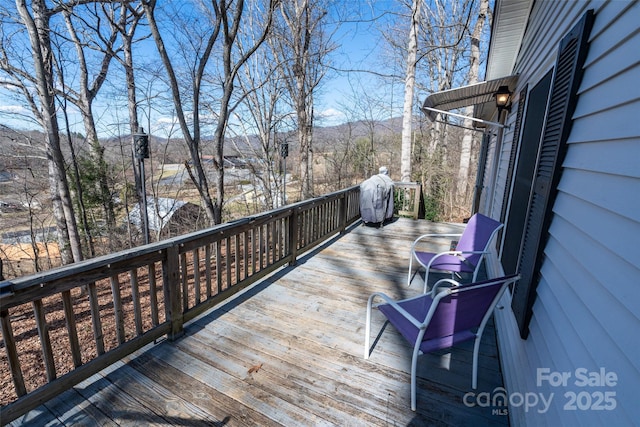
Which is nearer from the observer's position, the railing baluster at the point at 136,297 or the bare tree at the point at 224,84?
the railing baluster at the point at 136,297

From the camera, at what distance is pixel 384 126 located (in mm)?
14562

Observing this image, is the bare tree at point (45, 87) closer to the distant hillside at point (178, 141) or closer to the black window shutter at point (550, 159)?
the distant hillside at point (178, 141)

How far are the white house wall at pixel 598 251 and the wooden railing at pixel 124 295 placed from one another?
2.32m

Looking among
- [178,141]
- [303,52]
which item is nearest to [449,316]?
[303,52]

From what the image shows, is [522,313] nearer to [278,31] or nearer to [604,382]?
[604,382]

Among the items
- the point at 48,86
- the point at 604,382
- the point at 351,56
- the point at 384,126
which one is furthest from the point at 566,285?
the point at 384,126

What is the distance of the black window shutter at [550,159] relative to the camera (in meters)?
1.37

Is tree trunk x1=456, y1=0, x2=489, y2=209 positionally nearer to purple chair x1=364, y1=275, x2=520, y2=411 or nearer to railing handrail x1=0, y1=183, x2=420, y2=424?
railing handrail x1=0, y1=183, x2=420, y2=424

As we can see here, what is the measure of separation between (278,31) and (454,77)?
8540 millimetres

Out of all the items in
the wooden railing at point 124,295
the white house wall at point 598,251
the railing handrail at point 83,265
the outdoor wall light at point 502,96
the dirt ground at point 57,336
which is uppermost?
the outdoor wall light at point 502,96

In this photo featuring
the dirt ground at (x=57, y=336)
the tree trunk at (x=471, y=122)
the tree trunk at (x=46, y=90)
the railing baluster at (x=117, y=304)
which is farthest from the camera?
the tree trunk at (x=471, y=122)

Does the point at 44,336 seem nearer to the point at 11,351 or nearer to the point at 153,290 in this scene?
the point at 11,351

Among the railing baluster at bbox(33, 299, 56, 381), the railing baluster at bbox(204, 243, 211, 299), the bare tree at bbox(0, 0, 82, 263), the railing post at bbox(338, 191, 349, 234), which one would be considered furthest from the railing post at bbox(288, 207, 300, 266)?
the bare tree at bbox(0, 0, 82, 263)

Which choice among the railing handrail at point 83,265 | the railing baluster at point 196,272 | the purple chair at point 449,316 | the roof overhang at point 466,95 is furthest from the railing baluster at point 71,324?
the roof overhang at point 466,95
